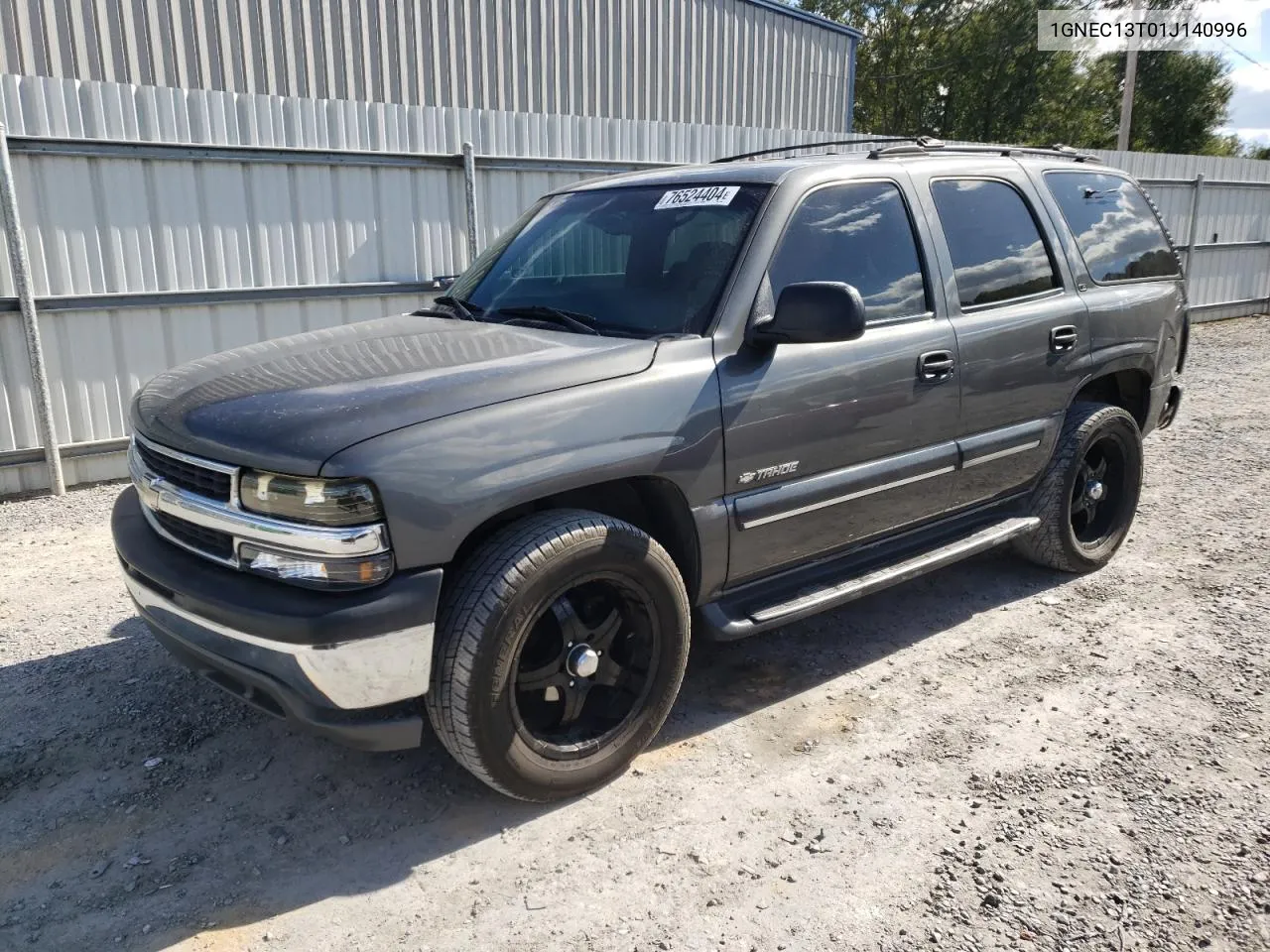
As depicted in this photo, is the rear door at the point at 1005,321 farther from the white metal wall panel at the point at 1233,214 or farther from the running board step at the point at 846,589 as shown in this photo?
the white metal wall panel at the point at 1233,214

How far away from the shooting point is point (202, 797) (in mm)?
3166

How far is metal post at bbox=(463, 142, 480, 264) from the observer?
788cm

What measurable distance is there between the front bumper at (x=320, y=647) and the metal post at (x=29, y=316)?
14.2 feet

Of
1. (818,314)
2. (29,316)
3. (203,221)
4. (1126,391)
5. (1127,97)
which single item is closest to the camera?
(818,314)

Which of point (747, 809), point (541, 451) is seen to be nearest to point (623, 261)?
point (541, 451)

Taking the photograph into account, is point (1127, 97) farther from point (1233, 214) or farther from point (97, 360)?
point (97, 360)

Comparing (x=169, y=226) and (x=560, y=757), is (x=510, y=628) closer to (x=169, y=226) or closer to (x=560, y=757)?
(x=560, y=757)

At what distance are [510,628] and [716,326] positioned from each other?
123 cm

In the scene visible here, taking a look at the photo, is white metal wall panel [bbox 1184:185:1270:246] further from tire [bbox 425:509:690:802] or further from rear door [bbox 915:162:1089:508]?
tire [bbox 425:509:690:802]

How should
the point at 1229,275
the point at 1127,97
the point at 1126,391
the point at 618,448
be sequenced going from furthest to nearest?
the point at 1127,97, the point at 1229,275, the point at 1126,391, the point at 618,448

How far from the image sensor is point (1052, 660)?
13.5 feet

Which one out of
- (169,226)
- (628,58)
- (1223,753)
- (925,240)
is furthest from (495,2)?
(1223,753)

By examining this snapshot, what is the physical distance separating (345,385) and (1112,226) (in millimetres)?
3963

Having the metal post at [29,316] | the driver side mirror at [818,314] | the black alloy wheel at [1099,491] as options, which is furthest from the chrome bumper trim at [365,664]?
the metal post at [29,316]
